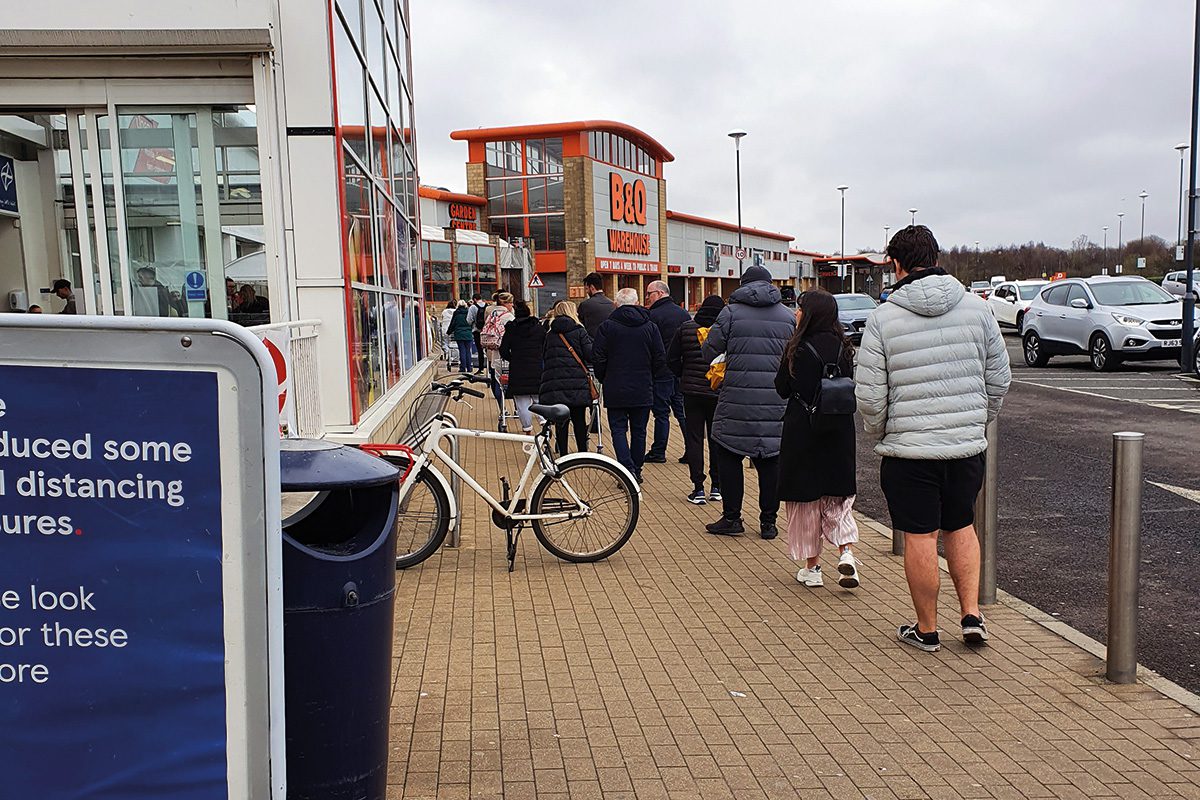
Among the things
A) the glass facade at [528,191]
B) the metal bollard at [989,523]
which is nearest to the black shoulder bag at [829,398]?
the metal bollard at [989,523]

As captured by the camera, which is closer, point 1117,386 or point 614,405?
point 614,405

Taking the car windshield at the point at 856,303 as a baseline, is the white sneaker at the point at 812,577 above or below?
below

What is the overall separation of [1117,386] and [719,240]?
5651cm

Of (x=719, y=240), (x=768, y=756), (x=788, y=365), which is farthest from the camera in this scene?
(x=719, y=240)

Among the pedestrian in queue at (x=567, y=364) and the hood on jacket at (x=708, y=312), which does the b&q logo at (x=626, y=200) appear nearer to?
the hood on jacket at (x=708, y=312)

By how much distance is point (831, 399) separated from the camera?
6000 millimetres

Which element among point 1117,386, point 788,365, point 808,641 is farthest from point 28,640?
point 1117,386

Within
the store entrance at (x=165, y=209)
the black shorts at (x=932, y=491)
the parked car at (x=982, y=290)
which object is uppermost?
the store entrance at (x=165, y=209)

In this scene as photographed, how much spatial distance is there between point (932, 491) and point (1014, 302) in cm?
3143

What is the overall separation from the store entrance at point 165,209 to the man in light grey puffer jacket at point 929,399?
453cm

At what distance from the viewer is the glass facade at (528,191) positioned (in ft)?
170

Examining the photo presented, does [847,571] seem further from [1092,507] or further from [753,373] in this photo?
[1092,507]

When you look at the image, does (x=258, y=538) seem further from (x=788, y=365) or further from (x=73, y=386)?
(x=788, y=365)

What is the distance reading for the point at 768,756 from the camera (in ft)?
13.3
